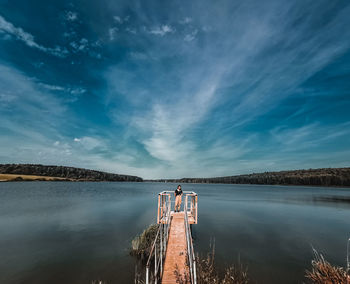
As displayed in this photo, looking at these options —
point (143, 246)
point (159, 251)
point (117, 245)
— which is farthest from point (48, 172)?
point (159, 251)

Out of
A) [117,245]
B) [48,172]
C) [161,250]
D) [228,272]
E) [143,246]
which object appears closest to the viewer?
[161,250]

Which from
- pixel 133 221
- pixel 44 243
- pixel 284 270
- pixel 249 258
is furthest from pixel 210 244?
pixel 44 243

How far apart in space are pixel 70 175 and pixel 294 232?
471 feet

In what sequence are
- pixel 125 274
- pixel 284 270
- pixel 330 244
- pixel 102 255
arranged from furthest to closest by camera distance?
1. pixel 330 244
2. pixel 102 255
3. pixel 284 270
4. pixel 125 274

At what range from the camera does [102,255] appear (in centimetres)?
1102

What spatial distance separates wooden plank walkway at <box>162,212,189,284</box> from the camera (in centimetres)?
636

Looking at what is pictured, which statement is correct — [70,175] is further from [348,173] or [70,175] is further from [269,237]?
[348,173]

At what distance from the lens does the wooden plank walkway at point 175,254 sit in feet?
20.9

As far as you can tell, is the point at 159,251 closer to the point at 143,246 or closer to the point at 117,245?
the point at 143,246

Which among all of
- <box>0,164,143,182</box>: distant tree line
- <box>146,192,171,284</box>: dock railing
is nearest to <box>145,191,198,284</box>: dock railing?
<box>146,192,171,284</box>: dock railing

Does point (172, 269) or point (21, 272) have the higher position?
point (172, 269)

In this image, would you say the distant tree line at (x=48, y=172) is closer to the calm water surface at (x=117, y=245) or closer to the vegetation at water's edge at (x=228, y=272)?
the calm water surface at (x=117, y=245)

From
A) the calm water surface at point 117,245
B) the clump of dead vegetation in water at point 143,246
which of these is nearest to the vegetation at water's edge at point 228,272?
the clump of dead vegetation in water at point 143,246

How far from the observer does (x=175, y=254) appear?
7.62 meters
